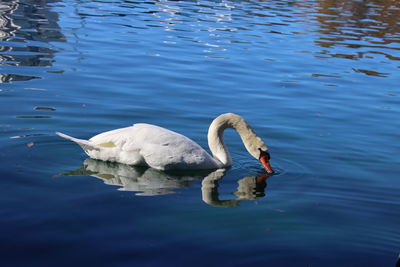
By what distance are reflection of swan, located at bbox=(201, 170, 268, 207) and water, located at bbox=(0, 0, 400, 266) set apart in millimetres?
33

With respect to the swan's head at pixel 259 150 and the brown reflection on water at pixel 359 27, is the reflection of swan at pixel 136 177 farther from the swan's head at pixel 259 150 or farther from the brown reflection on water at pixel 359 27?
the brown reflection on water at pixel 359 27

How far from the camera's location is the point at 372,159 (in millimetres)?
8969

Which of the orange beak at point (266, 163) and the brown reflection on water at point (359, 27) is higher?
the orange beak at point (266, 163)

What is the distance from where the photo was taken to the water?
18.7 ft

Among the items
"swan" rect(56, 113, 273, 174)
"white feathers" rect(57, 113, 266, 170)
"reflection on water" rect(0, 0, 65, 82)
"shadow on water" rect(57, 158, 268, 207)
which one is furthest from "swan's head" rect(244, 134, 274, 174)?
"reflection on water" rect(0, 0, 65, 82)

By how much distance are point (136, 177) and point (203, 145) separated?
6.11 feet

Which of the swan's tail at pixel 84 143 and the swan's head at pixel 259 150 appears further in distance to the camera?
the swan's head at pixel 259 150

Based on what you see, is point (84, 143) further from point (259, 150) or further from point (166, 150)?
point (259, 150)

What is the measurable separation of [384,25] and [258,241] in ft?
79.7

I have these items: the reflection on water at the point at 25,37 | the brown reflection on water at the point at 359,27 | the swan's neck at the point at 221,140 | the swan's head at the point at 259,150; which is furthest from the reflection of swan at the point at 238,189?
the brown reflection on water at the point at 359,27

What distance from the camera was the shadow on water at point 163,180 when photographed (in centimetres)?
703

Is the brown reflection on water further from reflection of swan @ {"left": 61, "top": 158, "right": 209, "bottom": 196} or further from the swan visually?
reflection of swan @ {"left": 61, "top": 158, "right": 209, "bottom": 196}

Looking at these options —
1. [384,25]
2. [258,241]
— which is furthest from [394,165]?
[384,25]

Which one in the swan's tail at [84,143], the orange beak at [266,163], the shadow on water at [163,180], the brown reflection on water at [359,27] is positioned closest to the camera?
the shadow on water at [163,180]
